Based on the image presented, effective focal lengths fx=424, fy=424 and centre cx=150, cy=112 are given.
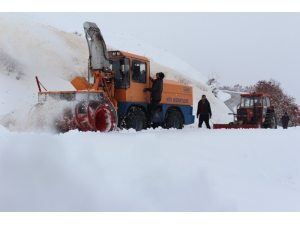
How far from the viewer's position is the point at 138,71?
13836mm

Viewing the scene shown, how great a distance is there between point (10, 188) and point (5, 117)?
955cm

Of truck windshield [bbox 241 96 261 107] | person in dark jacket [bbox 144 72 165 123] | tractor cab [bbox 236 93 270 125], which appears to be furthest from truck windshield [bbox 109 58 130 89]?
truck windshield [bbox 241 96 261 107]

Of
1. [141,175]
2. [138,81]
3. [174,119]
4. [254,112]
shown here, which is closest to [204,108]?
[174,119]

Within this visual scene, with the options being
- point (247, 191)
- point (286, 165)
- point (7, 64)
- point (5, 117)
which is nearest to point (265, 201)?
point (247, 191)

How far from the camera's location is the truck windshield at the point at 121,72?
13352 mm

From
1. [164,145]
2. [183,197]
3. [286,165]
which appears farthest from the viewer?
[286,165]

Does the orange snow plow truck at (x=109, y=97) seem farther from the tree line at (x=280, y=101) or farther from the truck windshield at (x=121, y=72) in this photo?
the tree line at (x=280, y=101)

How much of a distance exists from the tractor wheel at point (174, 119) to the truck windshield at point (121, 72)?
264 cm

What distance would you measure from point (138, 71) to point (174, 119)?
2.72m

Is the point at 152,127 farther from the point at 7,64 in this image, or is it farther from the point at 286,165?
the point at 7,64

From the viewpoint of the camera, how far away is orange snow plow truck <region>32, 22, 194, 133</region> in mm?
11766

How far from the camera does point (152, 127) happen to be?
15.0 metres

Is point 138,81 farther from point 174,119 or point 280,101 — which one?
point 280,101

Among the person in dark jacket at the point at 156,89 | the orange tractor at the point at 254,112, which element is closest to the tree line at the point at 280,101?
the orange tractor at the point at 254,112
